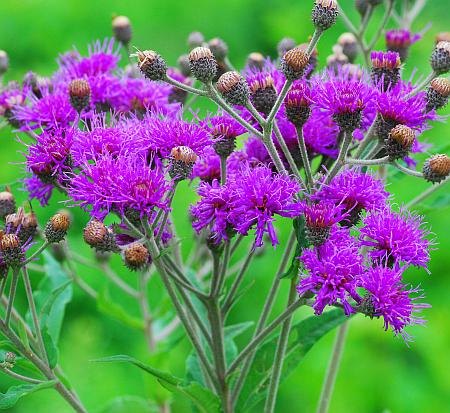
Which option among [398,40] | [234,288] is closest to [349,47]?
[398,40]

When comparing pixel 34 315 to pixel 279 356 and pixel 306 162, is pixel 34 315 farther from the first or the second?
pixel 306 162

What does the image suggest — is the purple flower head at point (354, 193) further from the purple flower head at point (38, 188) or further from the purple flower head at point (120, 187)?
the purple flower head at point (38, 188)

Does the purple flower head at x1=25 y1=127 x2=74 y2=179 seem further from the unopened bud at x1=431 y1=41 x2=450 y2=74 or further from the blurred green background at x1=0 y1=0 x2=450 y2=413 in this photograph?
the unopened bud at x1=431 y1=41 x2=450 y2=74

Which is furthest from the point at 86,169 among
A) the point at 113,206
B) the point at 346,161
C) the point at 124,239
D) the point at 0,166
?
the point at 0,166

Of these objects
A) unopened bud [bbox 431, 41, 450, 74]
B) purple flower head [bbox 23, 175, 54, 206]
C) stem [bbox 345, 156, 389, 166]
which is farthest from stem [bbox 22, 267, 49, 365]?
unopened bud [bbox 431, 41, 450, 74]

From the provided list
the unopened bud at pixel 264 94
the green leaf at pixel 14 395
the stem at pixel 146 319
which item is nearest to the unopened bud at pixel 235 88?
the unopened bud at pixel 264 94

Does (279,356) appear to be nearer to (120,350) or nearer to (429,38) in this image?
(120,350)
